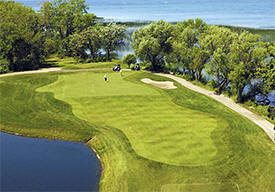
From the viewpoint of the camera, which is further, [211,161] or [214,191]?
[211,161]

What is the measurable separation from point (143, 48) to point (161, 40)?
5.91 meters

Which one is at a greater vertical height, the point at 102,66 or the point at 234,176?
the point at 102,66

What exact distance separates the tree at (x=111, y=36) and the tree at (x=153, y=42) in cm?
1518

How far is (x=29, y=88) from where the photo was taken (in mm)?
52312

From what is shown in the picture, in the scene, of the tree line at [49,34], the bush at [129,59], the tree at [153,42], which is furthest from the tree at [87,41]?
the tree at [153,42]

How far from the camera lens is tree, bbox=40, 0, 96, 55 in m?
91.1

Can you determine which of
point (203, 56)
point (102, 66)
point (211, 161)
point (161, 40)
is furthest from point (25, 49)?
point (211, 161)

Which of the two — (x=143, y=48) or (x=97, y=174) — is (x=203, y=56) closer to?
(x=143, y=48)

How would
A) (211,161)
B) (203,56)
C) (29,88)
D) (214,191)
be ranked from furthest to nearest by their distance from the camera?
(203,56)
(29,88)
(211,161)
(214,191)

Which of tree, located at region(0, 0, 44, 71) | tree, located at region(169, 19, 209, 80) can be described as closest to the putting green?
tree, located at region(169, 19, 209, 80)

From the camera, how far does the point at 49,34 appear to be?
9312 centimetres

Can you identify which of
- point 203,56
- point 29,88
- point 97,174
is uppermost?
point 203,56

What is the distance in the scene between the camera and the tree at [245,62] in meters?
44.3

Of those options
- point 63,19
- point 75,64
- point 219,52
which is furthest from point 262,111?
point 63,19
